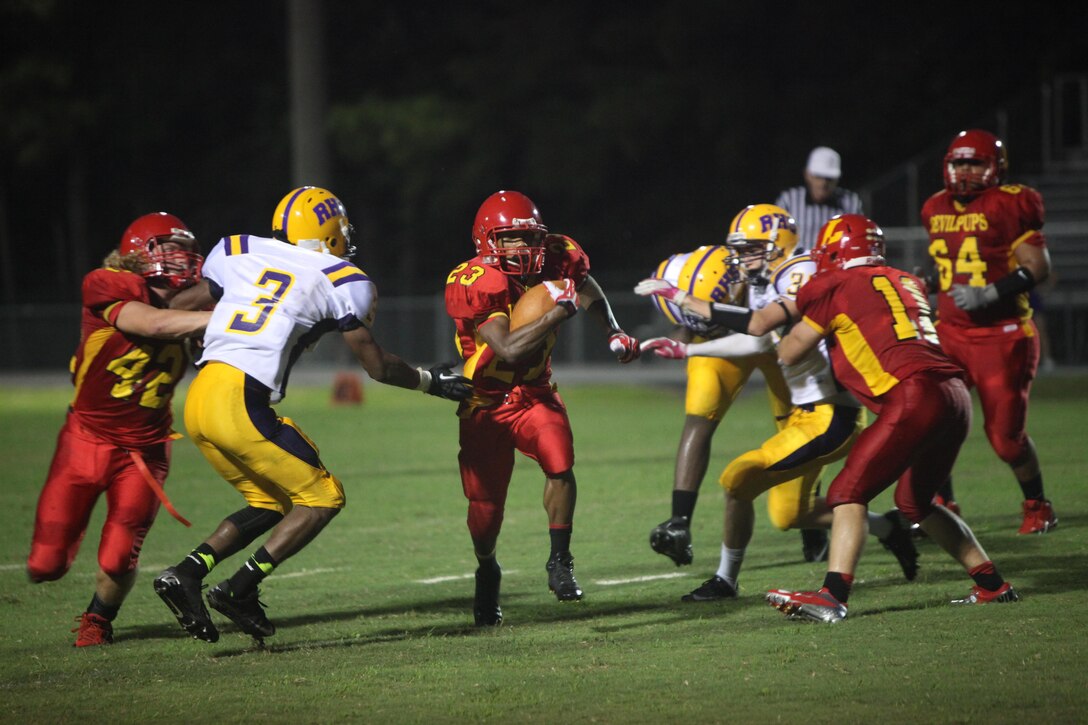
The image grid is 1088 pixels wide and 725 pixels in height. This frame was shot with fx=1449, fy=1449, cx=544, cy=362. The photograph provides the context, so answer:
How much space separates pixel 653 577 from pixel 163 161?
28.0 meters

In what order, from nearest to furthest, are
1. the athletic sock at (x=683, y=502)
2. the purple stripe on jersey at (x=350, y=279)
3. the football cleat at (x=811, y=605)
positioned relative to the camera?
the purple stripe on jersey at (x=350, y=279), the football cleat at (x=811, y=605), the athletic sock at (x=683, y=502)

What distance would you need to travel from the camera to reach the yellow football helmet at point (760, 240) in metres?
6.90

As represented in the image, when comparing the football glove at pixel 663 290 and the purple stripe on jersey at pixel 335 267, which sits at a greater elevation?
the purple stripe on jersey at pixel 335 267

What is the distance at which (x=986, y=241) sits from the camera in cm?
771

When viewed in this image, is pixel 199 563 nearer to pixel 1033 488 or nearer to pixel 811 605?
pixel 811 605

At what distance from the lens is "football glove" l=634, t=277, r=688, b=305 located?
6156mm

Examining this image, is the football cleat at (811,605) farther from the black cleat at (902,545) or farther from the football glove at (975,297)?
the football glove at (975,297)

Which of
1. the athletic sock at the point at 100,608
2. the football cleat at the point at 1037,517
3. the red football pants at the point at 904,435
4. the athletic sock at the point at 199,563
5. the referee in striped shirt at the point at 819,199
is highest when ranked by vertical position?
the referee in striped shirt at the point at 819,199

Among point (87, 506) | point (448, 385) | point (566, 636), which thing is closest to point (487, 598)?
point (566, 636)

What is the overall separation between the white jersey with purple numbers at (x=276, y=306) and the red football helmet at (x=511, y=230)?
0.73 metres

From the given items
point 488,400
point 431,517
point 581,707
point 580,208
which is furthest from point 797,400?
point 580,208

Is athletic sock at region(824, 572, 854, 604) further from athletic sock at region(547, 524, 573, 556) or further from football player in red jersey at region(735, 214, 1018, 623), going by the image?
athletic sock at region(547, 524, 573, 556)

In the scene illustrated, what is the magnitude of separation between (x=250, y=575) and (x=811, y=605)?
7.06 feet

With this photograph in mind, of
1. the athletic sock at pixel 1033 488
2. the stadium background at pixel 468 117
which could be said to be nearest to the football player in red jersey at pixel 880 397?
the athletic sock at pixel 1033 488
